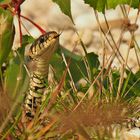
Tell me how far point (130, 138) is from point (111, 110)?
14 centimetres

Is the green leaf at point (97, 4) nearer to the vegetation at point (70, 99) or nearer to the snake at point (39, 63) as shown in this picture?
the vegetation at point (70, 99)

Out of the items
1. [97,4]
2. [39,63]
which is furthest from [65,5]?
[39,63]

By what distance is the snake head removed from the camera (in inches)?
90.0

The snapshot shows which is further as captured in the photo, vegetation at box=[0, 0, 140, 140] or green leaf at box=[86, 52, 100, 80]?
green leaf at box=[86, 52, 100, 80]

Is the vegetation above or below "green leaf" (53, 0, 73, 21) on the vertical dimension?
below

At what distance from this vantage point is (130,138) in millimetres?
1983

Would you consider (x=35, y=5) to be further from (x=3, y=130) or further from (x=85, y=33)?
(x=3, y=130)

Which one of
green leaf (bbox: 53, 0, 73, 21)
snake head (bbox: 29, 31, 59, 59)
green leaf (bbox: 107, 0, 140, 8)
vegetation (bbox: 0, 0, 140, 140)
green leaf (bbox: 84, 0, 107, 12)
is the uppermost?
green leaf (bbox: 53, 0, 73, 21)

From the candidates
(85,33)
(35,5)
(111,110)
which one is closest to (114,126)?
(111,110)

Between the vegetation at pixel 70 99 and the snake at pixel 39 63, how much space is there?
0.04 metres

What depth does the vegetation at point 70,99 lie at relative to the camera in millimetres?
1784

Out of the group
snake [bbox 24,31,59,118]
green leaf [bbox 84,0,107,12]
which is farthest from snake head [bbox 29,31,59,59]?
green leaf [bbox 84,0,107,12]

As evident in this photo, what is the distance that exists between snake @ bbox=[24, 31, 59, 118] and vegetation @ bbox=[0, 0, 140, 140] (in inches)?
1.7

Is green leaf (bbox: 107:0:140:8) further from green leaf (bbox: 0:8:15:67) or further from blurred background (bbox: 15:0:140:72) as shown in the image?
blurred background (bbox: 15:0:140:72)
